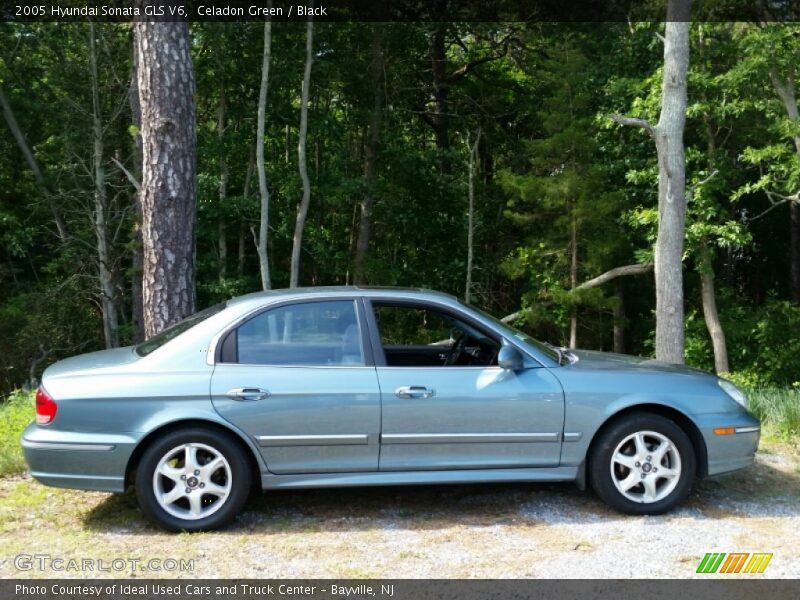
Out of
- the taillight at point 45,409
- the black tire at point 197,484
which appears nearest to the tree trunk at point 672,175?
the black tire at point 197,484

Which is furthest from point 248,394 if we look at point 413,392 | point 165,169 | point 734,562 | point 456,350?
point 165,169

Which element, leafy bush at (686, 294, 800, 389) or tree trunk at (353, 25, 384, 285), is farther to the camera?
tree trunk at (353, 25, 384, 285)

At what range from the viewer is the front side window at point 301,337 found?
5102 millimetres

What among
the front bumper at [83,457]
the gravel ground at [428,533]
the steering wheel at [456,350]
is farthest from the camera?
the steering wheel at [456,350]

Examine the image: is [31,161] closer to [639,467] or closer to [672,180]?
[672,180]

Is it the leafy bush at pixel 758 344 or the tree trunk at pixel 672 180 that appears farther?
the leafy bush at pixel 758 344

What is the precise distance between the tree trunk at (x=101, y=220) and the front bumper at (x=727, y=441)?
661 inches

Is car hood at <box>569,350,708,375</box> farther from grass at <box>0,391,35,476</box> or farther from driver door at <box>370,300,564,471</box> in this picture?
grass at <box>0,391,35,476</box>

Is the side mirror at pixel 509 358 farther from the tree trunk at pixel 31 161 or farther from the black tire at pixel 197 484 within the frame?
the tree trunk at pixel 31 161

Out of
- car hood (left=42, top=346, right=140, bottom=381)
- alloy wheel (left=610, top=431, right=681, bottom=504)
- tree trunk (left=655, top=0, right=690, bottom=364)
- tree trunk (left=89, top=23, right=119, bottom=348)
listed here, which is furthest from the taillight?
tree trunk (left=89, top=23, right=119, bottom=348)

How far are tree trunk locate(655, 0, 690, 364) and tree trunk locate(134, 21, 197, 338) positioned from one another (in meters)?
6.95

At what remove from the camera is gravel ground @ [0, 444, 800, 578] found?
14.3ft

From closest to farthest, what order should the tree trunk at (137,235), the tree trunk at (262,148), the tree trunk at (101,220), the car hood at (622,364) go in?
the car hood at (622,364) → the tree trunk at (262,148) → the tree trunk at (137,235) → the tree trunk at (101,220)
